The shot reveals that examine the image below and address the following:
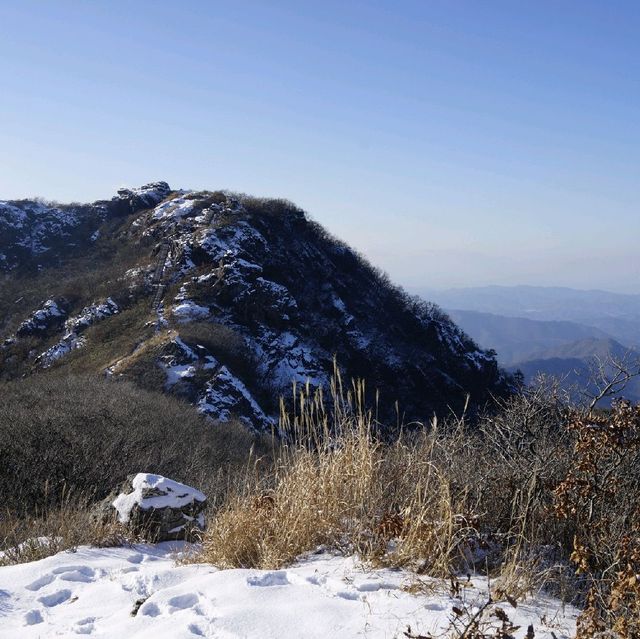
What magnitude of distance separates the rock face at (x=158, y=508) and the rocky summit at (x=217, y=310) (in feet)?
51.4

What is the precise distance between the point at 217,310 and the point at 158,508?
26038 mm

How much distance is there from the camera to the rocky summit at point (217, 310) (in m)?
26.5

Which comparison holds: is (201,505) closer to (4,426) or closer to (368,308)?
(4,426)

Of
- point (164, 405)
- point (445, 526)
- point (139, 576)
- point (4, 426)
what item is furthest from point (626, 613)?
point (164, 405)

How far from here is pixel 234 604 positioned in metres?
2.98

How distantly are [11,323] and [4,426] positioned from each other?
23.0 m

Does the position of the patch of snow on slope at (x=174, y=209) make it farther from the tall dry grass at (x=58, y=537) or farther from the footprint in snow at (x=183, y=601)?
the footprint in snow at (x=183, y=601)

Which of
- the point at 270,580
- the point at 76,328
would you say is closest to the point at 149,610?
the point at 270,580

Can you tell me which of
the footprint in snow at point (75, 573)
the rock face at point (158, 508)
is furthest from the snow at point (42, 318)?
the footprint in snow at point (75, 573)

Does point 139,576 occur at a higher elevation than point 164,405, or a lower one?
higher

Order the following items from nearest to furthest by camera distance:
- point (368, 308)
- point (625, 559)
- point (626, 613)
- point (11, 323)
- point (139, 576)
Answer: point (626, 613) < point (625, 559) < point (139, 576) < point (11, 323) < point (368, 308)

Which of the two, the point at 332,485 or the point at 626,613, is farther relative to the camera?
the point at 332,485

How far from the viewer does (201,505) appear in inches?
211

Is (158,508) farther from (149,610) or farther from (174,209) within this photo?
(174,209)
